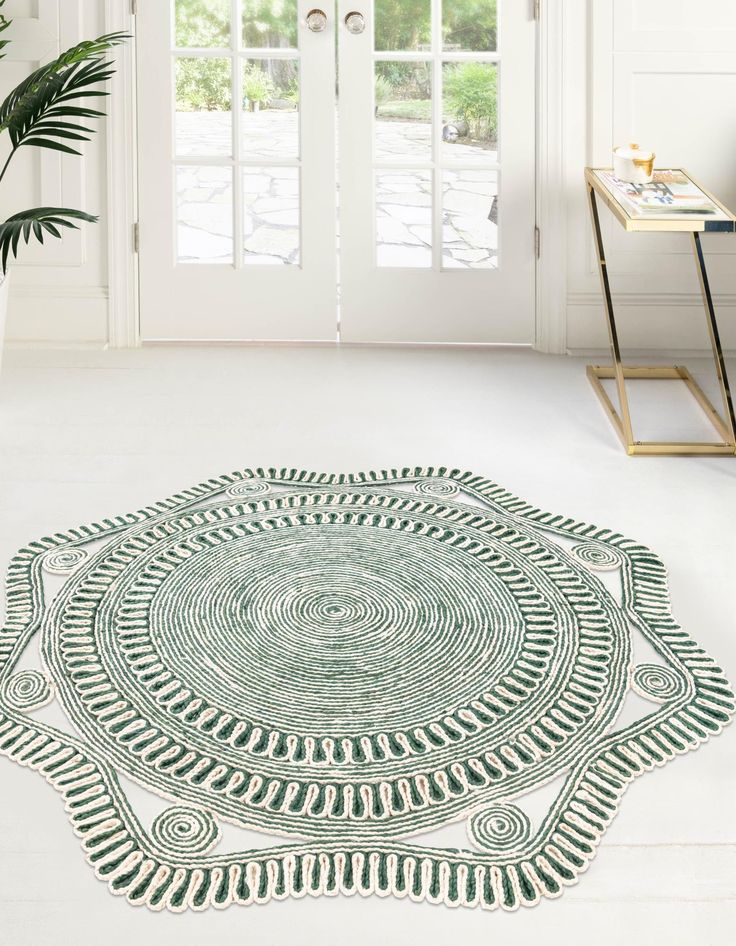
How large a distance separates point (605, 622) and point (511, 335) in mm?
2132

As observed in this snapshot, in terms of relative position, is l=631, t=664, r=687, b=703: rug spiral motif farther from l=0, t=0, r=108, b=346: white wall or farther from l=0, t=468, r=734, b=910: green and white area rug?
l=0, t=0, r=108, b=346: white wall

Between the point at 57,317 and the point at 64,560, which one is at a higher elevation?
the point at 57,317

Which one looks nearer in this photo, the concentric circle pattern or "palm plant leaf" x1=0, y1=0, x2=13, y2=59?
the concentric circle pattern

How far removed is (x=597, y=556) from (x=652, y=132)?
6.62ft

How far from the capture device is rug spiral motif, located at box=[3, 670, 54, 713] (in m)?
1.99

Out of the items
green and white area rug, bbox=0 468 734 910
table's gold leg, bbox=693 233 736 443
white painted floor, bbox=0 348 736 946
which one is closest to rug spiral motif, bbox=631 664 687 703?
green and white area rug, bbox=0 468 734 910

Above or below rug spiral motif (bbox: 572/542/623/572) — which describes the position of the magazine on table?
above

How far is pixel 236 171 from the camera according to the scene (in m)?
4.13

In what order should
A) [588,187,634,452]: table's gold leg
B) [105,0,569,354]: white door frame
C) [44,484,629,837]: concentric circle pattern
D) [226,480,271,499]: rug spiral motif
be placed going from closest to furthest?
[44,484,629,837]: concentric circle pattern < [226,480,271,499]: rug spiral motif < [588,187,634,452]: table's gold leg < [105,0,569,354]: white door frame

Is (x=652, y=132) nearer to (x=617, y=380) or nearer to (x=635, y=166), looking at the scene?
(x=635, y=166)

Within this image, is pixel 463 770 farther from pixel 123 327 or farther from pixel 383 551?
pixel 123 327

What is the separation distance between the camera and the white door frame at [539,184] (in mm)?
3998

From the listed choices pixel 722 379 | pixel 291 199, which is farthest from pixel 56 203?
pixel 722 379

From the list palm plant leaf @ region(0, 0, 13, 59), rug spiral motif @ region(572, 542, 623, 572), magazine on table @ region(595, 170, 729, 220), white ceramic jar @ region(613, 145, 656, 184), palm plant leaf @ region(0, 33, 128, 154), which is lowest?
rug spiral motif @ region(572, 542, 623, 572)
